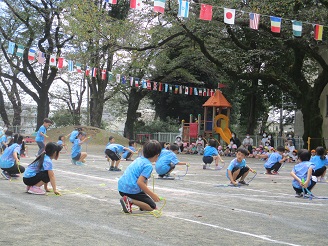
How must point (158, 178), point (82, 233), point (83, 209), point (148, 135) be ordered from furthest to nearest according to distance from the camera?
point (148, 135) → point (158, 178) → point (83, 209) → point (82, 233)

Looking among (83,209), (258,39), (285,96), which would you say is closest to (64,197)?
(83,209)

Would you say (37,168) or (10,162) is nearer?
(37,168)

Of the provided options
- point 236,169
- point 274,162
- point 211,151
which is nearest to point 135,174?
point 236,169

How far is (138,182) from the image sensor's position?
7.49 metres

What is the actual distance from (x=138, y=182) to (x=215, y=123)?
27836 mm

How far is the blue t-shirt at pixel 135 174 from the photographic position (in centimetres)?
759

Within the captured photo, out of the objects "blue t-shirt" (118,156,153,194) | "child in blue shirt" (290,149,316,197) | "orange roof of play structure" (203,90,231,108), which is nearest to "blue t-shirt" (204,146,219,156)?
"child in blue shirt" (290,149,316,197)

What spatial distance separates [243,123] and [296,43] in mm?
20242

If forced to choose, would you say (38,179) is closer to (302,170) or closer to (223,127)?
(302,170)

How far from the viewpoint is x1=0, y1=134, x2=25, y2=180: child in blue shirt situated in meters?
12.2

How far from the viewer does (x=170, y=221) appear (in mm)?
7344

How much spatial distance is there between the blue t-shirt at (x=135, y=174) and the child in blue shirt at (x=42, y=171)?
7.52ft

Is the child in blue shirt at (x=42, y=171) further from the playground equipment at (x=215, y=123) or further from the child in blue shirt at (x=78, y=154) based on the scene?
the playground equipment at (x=215, y=123)

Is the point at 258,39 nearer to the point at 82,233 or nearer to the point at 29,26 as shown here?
the point at 29,26
